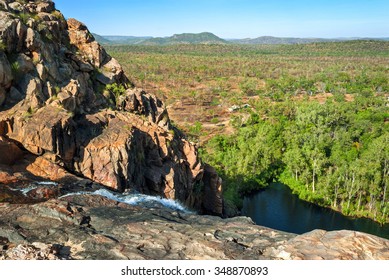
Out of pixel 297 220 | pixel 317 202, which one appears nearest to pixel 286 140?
pixel 317 202

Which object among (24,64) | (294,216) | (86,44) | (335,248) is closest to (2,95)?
(24,64)

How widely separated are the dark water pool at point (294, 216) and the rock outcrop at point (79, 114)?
53.5ft

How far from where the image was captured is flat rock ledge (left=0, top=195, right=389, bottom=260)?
9.03m

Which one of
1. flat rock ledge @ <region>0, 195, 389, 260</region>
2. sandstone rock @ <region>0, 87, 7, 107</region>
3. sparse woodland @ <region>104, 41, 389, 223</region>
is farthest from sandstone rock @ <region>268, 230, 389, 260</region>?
sparse woodland @ <region>104, 41, 389, 223</region>

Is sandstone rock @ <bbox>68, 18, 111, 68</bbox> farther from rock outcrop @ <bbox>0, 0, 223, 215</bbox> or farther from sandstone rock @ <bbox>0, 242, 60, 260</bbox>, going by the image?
sandstone rock @ <bbox>0, 242, 60, 260</bbox>

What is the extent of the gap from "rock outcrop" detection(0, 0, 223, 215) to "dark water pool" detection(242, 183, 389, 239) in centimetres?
1630

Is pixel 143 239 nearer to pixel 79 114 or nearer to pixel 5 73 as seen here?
pixel 79 114

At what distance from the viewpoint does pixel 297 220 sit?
37.8 m

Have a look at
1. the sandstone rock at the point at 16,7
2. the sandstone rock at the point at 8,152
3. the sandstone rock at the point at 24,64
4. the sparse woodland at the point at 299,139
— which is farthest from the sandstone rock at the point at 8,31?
the sparse woodland at the point at 299,139

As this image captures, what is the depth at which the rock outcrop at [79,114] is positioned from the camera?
16031 mm

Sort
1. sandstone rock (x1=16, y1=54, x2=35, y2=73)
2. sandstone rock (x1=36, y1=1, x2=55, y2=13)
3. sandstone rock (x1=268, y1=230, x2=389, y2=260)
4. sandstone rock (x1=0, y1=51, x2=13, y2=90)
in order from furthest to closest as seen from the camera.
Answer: sandstone rock (x1=36, y1=1, x2=55, y2=13), sandstone rock (x1=16, y1=54, x2=35, y2=73), sandstone rock (x1=0, y1=51, x2=13, y2=90), sandstone rock (x1=268, y1=230, x2=389, y2=260)

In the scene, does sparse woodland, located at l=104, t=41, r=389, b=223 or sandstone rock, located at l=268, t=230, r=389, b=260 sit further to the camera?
sparse woodland, located at l=104, t=41, r=389, b=223

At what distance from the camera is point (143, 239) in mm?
10180

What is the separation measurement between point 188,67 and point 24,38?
119859 mm
